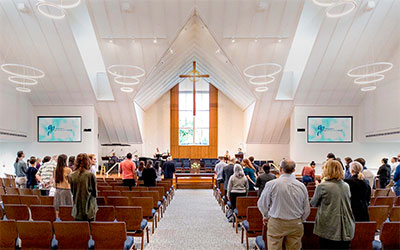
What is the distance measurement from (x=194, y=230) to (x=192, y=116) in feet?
48.0

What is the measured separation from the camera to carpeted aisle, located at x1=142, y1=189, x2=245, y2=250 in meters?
5.00

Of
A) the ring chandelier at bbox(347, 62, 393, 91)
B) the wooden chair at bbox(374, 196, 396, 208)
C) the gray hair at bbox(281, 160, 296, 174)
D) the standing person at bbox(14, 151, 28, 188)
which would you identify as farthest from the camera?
the ring chandelier at bbox(347, 62, 393, 91)

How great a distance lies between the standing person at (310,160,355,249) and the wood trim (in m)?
17.0

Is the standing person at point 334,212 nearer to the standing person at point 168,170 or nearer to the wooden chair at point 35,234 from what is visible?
the wooden chair at point 35,234

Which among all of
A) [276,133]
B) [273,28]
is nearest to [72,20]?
[273,28]

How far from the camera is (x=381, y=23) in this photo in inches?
416

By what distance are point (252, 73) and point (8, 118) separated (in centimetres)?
1118

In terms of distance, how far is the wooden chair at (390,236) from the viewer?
3355mm

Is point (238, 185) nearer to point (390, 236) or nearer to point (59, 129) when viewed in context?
point (390, 236)

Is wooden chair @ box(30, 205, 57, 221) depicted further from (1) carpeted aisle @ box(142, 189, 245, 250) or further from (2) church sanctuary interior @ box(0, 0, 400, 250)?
(1) carpeted aisle @ box(142, 189, 245, 250)

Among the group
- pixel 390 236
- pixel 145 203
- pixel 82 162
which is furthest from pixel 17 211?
pixel 390 236

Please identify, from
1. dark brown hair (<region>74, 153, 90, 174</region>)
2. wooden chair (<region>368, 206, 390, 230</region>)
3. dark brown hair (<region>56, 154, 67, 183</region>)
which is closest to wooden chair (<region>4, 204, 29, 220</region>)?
dark brown hair (<region>56, 154, 67, 183</region>)

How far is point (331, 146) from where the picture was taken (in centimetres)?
1520

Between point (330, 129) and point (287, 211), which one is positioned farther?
point (330, 129)
